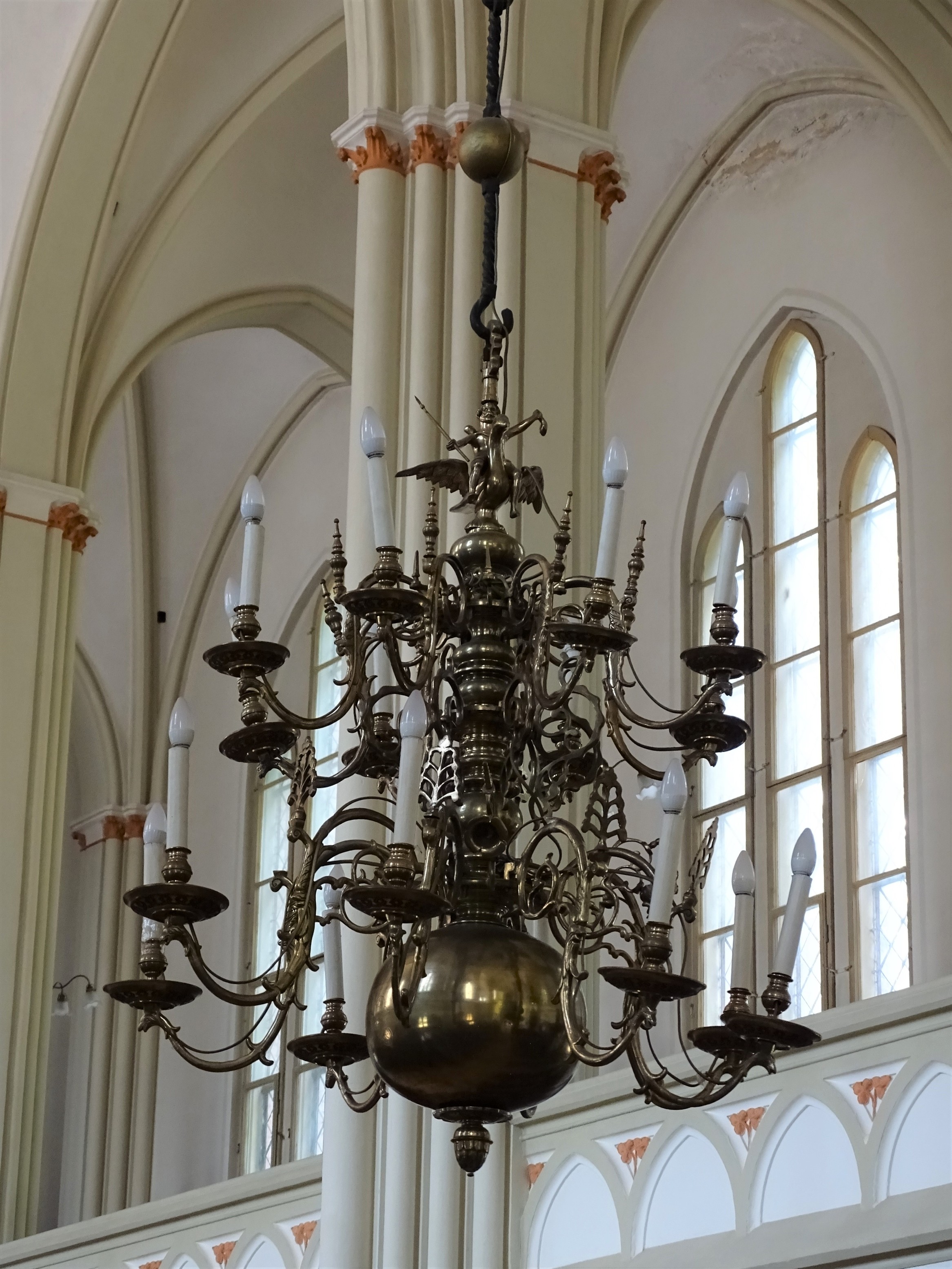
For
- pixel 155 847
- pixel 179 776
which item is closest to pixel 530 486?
pixel 179 776

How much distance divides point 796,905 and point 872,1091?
2533 millimetres

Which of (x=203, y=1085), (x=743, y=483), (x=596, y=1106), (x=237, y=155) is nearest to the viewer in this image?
(x=743, y=483)

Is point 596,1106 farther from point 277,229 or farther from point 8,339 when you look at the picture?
point 277,229

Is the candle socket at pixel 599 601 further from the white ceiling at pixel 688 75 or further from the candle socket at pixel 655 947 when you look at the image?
the white ceiling at pixel 688 75

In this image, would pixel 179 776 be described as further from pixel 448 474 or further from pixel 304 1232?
pixel 304 1232

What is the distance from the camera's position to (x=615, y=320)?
40.9 feet

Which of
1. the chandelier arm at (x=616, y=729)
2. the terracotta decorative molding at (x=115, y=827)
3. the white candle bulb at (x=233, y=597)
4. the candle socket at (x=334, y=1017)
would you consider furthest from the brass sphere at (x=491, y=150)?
the terracotta decorative molding at (x=115, y=827)

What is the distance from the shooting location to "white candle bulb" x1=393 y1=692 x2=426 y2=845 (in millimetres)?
3439

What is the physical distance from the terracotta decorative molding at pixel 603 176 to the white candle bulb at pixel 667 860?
14.8 ft

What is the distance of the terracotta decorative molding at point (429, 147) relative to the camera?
7.90 metres

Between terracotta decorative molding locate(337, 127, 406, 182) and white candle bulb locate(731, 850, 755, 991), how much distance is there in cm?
473

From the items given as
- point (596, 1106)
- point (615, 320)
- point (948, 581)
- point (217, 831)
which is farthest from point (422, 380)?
point (217, 831)

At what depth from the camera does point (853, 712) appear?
10.4 meters

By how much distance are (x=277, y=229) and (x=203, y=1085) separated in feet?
19.3
